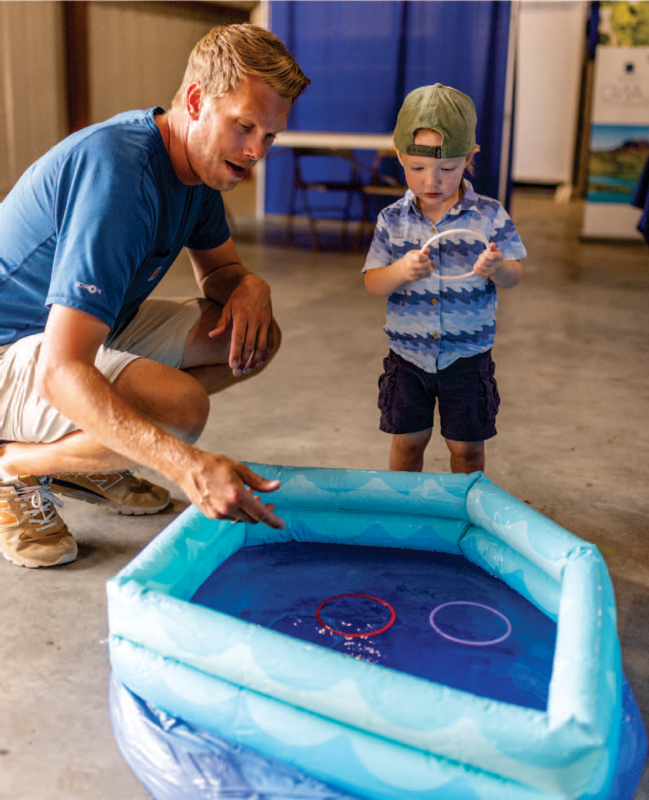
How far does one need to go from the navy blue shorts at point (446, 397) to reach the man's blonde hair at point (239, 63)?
2.12 ft

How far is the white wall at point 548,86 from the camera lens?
30.3 ft

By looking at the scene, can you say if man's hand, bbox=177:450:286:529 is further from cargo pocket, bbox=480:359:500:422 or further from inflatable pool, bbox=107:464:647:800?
cargo pocket, bbox=480:359:500:422

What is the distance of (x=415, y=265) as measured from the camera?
159 cm

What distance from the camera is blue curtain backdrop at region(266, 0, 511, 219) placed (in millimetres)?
6371

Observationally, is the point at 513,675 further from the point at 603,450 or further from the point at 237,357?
the point at 603,450

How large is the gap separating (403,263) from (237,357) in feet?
1.35

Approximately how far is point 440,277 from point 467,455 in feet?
1.44

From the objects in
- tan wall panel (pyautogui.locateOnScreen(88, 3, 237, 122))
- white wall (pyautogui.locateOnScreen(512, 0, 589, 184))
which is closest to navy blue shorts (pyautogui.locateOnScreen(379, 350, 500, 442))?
white wall (pyautogui.locateOnScreen(512, 0, 589, 184))

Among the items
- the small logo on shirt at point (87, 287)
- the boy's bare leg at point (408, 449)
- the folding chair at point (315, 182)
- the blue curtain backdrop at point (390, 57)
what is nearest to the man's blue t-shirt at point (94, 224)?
the small logo on shirt at point (87, 287)

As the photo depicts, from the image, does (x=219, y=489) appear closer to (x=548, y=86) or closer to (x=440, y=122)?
(x=440, y=122)

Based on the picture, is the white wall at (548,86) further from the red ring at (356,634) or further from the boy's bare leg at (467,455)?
the red ring at (356,634)

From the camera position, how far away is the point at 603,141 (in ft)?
21.1

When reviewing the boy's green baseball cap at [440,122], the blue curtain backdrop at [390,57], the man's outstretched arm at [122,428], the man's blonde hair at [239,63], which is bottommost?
the man's outstretched arm at [122,428]

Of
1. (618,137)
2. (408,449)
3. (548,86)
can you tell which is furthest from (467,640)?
(548,86)
